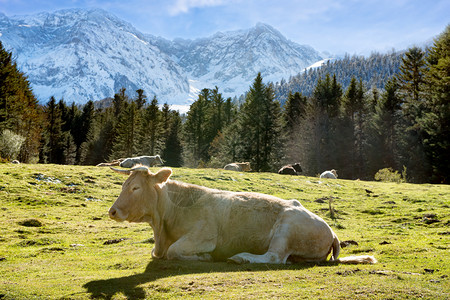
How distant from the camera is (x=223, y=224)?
906cm

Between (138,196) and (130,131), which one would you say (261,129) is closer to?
(130,131)

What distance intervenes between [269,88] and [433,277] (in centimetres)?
5882

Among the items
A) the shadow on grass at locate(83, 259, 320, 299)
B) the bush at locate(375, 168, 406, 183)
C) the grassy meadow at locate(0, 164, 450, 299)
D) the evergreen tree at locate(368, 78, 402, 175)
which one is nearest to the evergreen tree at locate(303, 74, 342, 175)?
the evergreen tree at locate(368, 78, 402, 175)

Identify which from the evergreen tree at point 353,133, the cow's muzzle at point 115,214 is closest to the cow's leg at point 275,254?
the cow's muzzle at point 115,214

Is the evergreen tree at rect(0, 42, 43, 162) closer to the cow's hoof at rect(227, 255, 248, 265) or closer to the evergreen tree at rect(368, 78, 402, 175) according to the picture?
the cow's hoof at rect(227, 255, 248, 265)

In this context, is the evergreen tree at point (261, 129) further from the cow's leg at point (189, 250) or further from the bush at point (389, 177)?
the cow's leg at point (189, 250)

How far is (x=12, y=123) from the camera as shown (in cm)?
4688

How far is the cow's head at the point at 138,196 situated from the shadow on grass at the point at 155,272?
3.87 feet

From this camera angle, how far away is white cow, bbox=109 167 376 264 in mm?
8391

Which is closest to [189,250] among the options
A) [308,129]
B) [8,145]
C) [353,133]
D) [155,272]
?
[155,272]

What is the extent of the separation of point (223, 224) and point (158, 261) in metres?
1.75

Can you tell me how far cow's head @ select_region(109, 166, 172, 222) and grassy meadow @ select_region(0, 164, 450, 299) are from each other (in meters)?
1.14

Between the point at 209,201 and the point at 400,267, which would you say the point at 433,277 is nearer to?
the point at 400,267

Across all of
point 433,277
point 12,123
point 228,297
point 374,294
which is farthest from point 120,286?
point 12,123
